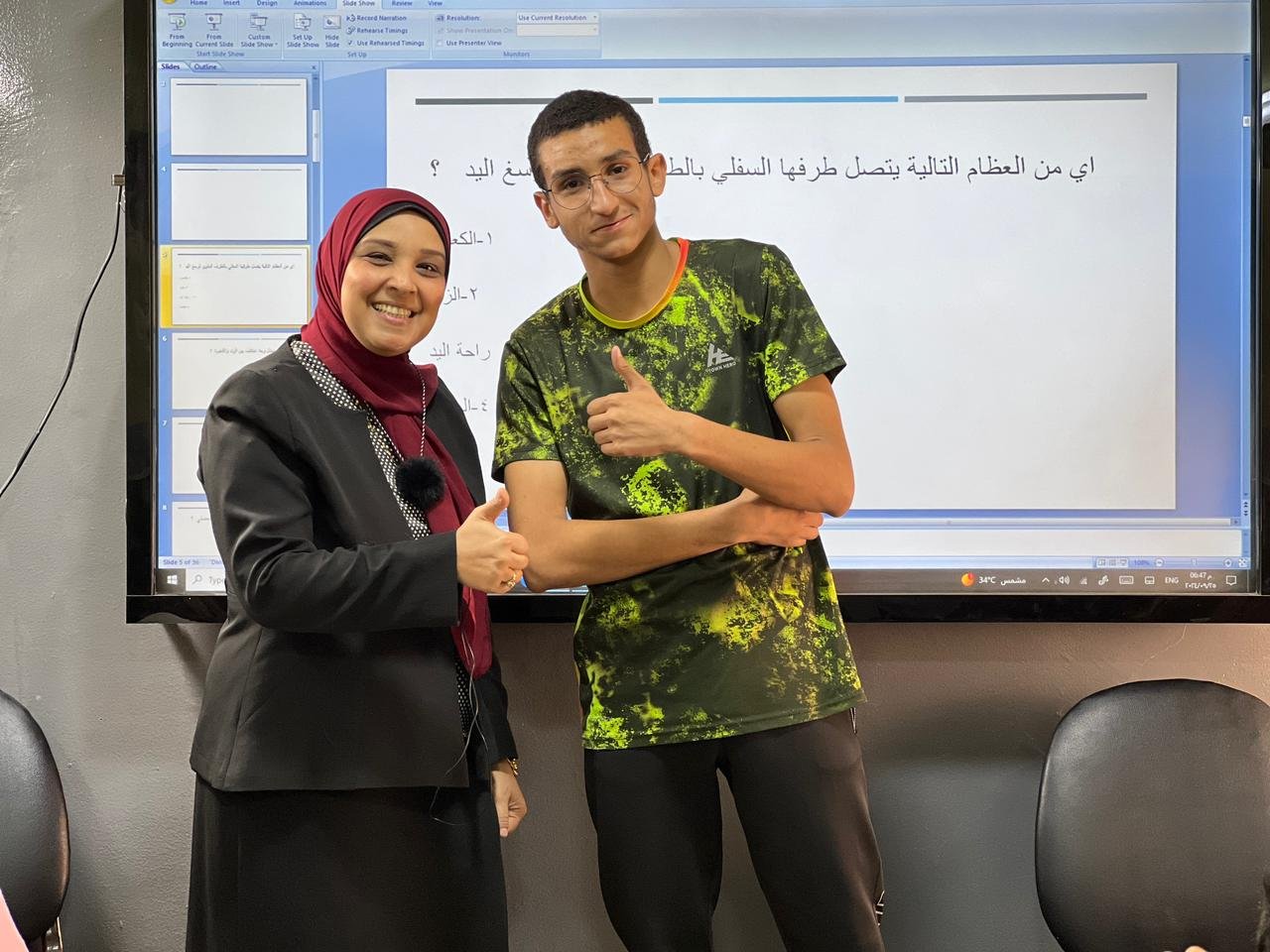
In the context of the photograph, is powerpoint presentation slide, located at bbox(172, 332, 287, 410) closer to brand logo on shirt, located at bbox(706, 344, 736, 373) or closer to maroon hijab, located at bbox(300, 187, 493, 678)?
maroon hijab, located at bbox(300, 187, 493, 678)

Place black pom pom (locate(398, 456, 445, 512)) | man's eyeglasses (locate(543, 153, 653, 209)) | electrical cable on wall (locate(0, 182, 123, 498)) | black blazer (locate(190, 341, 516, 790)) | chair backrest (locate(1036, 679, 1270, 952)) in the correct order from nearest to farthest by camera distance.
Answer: black blazer (locate(190, 341, 516, 790)) → black pom pom (locate(398, 456, 445, 512)) → man's eyeglasses (locate(543, 153, 653, 209)) → chair backrest (locate(1036, 679, 1270, 952)) → electrical cable on wall (locate(0, 182, 123, 498))

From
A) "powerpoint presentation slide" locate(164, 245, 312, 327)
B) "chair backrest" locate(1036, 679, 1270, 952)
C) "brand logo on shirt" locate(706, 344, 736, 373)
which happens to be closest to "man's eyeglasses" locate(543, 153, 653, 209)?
"brand logo on shirt" locate(706, 344, 736, 373)

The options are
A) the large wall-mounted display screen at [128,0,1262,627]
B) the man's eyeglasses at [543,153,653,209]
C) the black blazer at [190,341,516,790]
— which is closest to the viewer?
the black blazer at [190,341,516,790]

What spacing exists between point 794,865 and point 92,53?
2051 millimetres

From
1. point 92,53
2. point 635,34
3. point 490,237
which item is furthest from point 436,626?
point 92,53

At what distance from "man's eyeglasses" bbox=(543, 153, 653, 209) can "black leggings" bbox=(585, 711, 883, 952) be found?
810 mm

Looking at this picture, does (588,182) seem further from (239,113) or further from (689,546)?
(239,113)

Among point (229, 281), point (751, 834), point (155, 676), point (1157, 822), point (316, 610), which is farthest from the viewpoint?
point (155, 676)

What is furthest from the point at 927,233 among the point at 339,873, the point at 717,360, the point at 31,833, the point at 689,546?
the point at 31,833

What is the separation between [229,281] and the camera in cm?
205

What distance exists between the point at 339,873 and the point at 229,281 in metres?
1.17

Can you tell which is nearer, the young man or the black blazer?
the black blazer

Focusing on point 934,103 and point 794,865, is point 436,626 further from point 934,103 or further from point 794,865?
point 934,103

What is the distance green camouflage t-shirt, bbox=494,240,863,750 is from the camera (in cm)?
154
